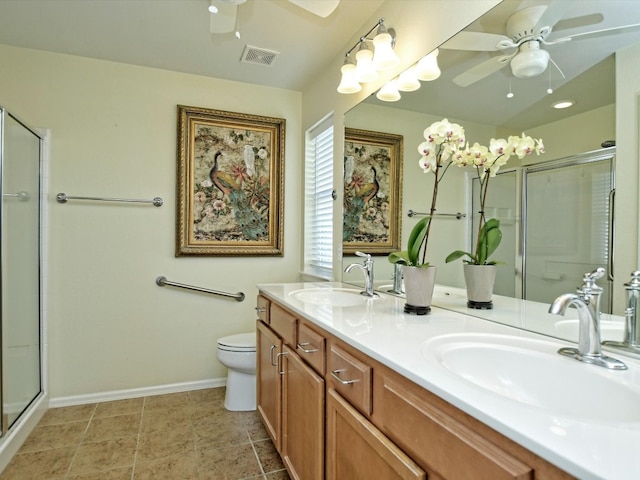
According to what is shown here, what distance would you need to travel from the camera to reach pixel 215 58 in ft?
7.87

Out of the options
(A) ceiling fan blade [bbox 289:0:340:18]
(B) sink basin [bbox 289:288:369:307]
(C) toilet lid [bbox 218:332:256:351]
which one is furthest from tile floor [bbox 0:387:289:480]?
(A) ceiling fan blade [bbox 289:0:340:18]

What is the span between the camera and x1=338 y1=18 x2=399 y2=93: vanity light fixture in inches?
65.5

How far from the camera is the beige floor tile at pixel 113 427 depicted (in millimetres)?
2027

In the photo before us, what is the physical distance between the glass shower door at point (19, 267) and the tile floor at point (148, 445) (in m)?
0.24

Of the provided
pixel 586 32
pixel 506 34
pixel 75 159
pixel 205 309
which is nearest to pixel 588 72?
pixel 586 32

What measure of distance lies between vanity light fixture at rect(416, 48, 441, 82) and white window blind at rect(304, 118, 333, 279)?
3.05 feet

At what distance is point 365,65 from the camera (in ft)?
6.04

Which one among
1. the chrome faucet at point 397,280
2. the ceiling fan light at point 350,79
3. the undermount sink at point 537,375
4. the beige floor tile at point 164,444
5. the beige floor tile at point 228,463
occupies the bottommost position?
the beige floor tile at point 164,444

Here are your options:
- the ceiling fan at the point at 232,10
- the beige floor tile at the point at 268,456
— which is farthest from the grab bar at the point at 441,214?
the beige floor tile at the point at 268,456

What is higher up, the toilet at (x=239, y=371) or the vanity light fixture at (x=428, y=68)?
the vanity light fixture at (x=428, y=68)

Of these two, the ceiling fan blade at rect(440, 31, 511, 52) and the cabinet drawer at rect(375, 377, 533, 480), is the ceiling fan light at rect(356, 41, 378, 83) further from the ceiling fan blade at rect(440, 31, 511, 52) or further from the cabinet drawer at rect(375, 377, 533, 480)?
the cabinet drawer at rect(375, 377, 533, 480)

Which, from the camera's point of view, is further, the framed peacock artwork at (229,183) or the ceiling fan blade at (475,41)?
the framed peacock artwork at (229,183)

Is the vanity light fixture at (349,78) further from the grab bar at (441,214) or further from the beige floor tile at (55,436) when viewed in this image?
the beige floor tile at (55,436)

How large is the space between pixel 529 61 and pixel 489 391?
105 centimetres
